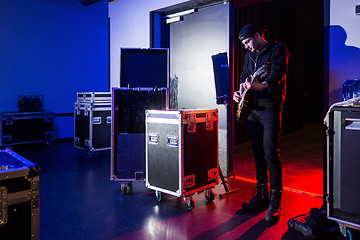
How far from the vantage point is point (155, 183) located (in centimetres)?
311

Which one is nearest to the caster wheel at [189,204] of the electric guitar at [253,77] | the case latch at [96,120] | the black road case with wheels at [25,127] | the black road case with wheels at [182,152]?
the black road case with wheels at [182,152]

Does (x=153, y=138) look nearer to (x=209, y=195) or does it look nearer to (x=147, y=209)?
(x=147, y=209)

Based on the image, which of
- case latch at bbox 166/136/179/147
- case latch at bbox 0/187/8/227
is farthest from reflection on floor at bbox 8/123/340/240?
case latch at bbox 0/187/8/227

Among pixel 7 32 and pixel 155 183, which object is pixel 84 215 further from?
pixel 7 32

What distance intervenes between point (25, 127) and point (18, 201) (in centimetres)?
494

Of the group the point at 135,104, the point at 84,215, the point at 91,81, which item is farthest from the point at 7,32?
the point at 84,215

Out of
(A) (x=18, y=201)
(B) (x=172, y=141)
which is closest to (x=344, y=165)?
(B) (x=172, y=141)

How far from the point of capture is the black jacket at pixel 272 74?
8.45 feet

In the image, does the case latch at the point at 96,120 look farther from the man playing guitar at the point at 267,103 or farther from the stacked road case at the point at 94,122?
the man playing guitar at the point at 267,103

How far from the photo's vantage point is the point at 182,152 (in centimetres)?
283

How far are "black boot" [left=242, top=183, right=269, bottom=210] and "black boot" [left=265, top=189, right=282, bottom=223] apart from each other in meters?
0.20

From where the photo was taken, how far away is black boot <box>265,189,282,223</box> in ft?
8.44

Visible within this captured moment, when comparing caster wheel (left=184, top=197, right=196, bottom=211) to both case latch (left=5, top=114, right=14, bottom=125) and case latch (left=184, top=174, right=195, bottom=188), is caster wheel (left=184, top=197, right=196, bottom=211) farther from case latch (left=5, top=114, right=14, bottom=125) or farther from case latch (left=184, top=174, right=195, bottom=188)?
case latch (left=5, top=114, right=14, bottom=125)

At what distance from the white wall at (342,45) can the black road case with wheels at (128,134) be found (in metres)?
1.71
